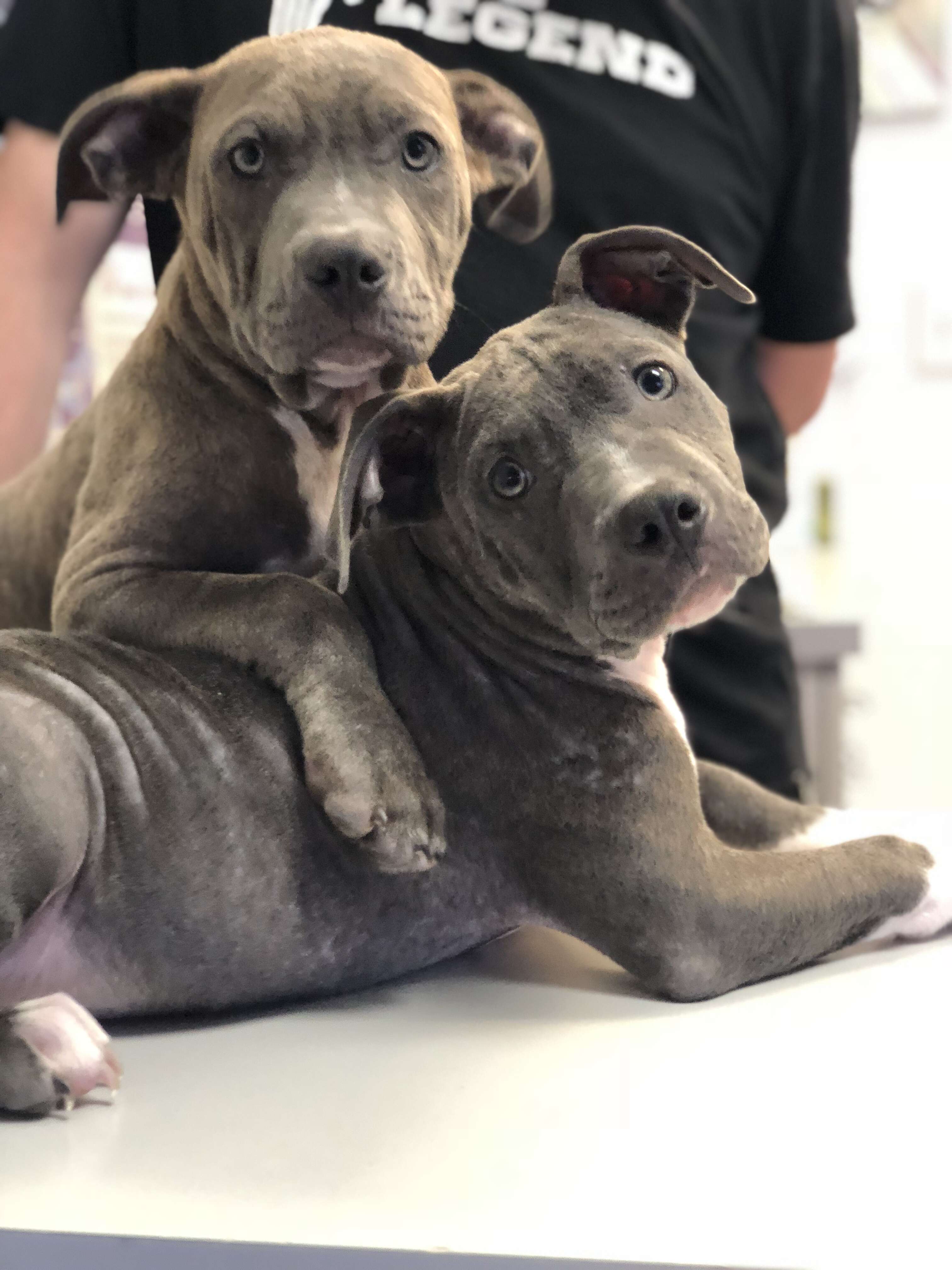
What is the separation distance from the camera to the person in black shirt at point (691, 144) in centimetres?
162

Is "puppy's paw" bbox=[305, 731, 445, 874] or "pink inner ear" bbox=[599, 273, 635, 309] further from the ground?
"pink inner ear" bbox=[599, 273, 635, 309]

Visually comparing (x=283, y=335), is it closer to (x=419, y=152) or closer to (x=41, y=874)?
(x=419, y=152)

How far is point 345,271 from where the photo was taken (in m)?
1.03

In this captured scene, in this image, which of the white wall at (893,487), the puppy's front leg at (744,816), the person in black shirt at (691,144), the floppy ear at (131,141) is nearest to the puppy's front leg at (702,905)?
the puppy's front leg at (744,816)

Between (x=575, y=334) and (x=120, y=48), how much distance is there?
106cm

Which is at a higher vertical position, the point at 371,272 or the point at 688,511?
the point at 371,272

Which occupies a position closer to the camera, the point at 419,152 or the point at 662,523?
the point at 662,523

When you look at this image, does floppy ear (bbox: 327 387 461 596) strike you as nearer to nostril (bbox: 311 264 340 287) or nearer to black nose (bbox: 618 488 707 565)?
nostril (bbox: 311 264 340 287)

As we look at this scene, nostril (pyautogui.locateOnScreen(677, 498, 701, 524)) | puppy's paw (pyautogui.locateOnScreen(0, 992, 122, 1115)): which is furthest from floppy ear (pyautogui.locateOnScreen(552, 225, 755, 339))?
puppy's paw (pyautogui.locateOnScreen(0, 992, 122, 1115))

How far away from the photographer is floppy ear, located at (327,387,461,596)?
1.07 meters

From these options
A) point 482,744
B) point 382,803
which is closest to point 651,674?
point 482,744

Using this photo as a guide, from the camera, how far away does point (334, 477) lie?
4.26ft

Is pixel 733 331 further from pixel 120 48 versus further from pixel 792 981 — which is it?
pixel 792 981

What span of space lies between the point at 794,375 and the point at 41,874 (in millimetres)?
1666
